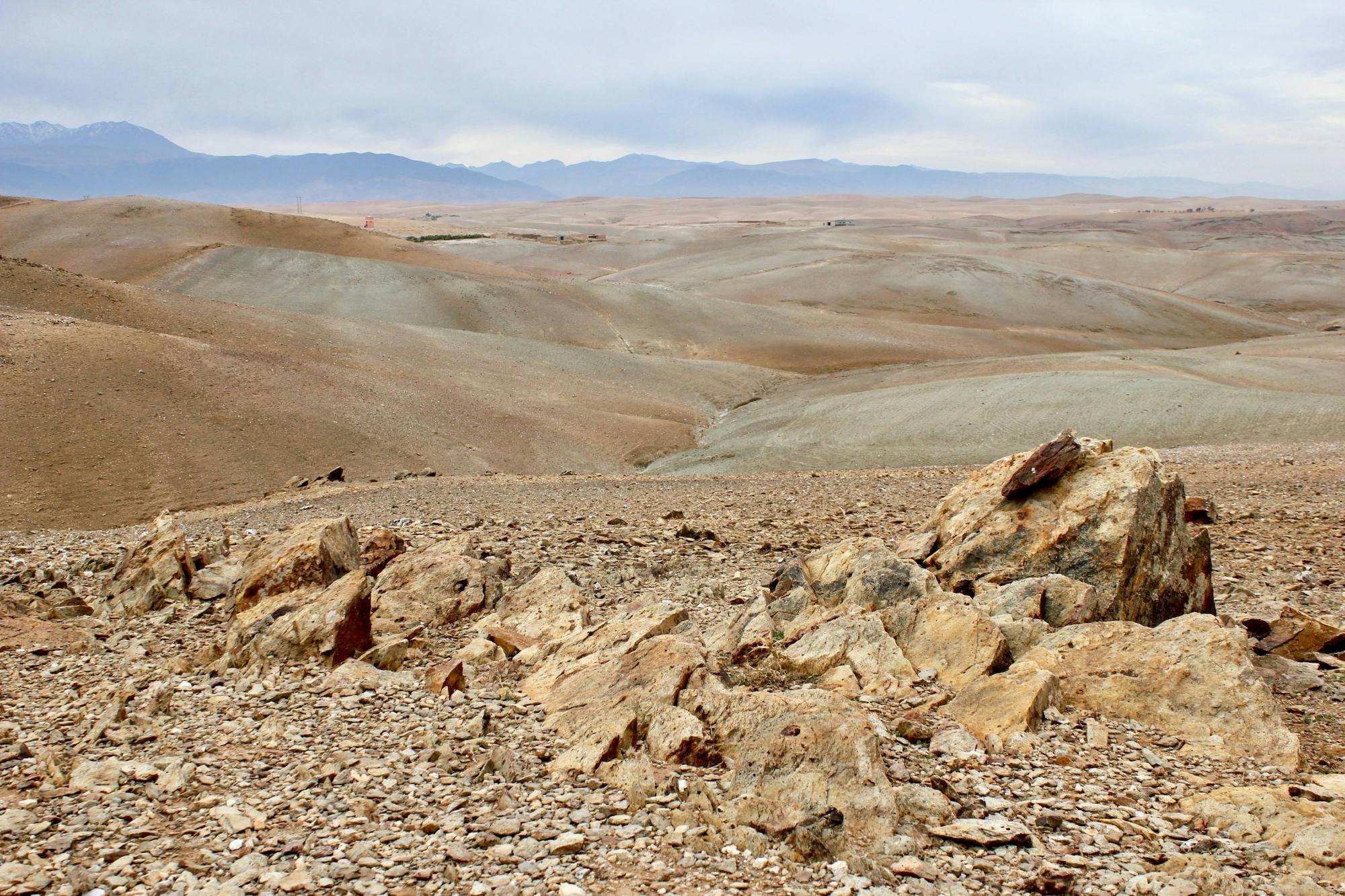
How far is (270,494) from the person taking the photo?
17344 mm

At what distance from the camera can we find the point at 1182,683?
19.4ft

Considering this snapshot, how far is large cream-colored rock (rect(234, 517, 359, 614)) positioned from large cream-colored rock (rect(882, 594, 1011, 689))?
16.2ft

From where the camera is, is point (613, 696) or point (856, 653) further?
point (856, 653)

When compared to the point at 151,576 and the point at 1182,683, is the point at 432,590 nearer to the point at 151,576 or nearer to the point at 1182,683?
the point at 151,576

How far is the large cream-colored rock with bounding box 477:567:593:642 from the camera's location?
8.07m

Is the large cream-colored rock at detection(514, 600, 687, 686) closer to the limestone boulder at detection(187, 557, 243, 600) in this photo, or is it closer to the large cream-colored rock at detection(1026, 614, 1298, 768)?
the large cream-colored rock at detection(1026, 614, 1298, 768)

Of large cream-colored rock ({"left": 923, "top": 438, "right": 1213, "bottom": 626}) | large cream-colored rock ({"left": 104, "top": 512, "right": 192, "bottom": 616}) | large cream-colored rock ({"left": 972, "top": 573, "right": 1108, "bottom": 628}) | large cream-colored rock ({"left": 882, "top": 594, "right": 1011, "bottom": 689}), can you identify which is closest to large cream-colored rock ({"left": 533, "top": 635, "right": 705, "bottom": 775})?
large cream-colored rock ({"left": 882, "top": 594, "right": 1011, "bottom": 689})

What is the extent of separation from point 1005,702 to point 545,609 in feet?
12.9

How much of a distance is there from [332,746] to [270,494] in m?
12.5

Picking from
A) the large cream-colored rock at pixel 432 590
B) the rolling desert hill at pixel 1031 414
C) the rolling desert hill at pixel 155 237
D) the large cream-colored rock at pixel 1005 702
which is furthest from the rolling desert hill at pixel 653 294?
the large cream-colored rock at pixel 1005 702

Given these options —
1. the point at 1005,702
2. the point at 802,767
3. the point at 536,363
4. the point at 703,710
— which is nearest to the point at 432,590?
the point at 703,710

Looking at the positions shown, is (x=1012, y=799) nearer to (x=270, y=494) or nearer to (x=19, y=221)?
(x=270, y=494)

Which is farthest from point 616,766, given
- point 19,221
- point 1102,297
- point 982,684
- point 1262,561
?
point 19,221

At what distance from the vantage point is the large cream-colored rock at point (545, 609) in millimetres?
8070
